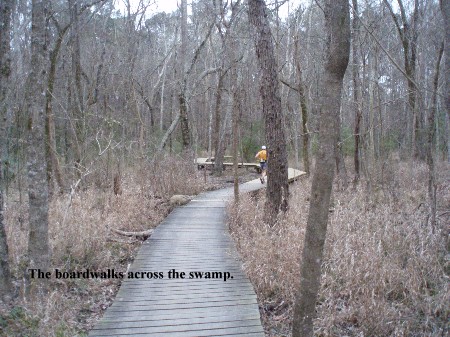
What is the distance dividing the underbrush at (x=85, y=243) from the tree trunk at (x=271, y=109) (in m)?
3.20

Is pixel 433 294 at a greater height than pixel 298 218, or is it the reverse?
pixel 298 218

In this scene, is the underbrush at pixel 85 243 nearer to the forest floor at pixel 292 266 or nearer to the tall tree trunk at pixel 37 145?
the forest floor at pixel 292 266

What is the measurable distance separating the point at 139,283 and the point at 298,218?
11.5 feet

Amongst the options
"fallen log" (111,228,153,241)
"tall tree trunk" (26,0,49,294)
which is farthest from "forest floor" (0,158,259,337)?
"tall tree trunk" (26,0,49,294)

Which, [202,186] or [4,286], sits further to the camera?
[202,186]

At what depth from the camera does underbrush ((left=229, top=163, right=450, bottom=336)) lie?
187 inches

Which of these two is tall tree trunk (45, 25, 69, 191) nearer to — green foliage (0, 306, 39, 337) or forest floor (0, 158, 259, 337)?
forest floor (0, 158, 259, 337)

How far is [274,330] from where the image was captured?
16.0ft

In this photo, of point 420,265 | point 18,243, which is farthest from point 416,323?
point 18,243

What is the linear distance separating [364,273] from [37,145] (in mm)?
4621

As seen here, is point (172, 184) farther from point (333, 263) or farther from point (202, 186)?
point (333, 263)

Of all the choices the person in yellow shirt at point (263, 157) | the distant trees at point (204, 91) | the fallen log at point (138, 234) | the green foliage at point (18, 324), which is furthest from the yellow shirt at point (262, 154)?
the green foliage at point (18, 324)

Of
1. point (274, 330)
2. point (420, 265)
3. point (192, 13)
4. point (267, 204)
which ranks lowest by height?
point (274, 330)

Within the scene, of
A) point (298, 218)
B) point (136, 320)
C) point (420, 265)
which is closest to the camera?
point (136, 320)
